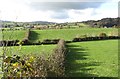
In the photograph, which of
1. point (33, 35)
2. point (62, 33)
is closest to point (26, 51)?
point (33, 35)

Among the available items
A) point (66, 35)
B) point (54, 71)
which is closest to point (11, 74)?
point (54, 71)

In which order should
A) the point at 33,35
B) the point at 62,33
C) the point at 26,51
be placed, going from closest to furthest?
the point at 26,51
the point at 33,35
the point at 62,33

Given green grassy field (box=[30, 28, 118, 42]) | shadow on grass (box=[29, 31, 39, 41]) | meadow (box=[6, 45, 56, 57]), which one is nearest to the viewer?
meadow (box=[6, 45, 56, 57])

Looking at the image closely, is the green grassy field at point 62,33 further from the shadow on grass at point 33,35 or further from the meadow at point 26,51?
the meadow at point 26,51

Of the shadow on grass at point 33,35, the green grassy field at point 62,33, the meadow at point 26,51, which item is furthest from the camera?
the green grassy field at point 62,33

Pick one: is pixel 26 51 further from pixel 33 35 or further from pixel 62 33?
pixel 62 33

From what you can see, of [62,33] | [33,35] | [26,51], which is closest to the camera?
[26,51]

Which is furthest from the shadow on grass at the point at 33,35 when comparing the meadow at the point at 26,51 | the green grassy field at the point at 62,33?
the meadow at the point at 26,51

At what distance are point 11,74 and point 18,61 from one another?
98cm

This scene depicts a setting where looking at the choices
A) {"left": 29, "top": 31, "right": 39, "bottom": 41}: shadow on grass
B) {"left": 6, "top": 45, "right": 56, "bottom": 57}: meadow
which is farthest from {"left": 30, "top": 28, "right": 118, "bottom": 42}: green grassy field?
{"left": 6, "top": 45, "right": 56, "bottom": 57}: meadow

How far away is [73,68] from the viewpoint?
21578 millimetres

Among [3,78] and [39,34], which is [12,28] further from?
[39,34]

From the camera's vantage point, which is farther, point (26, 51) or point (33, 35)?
point (33, 35)

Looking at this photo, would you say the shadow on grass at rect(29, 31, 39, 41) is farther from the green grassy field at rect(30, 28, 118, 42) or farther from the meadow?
the meadow
